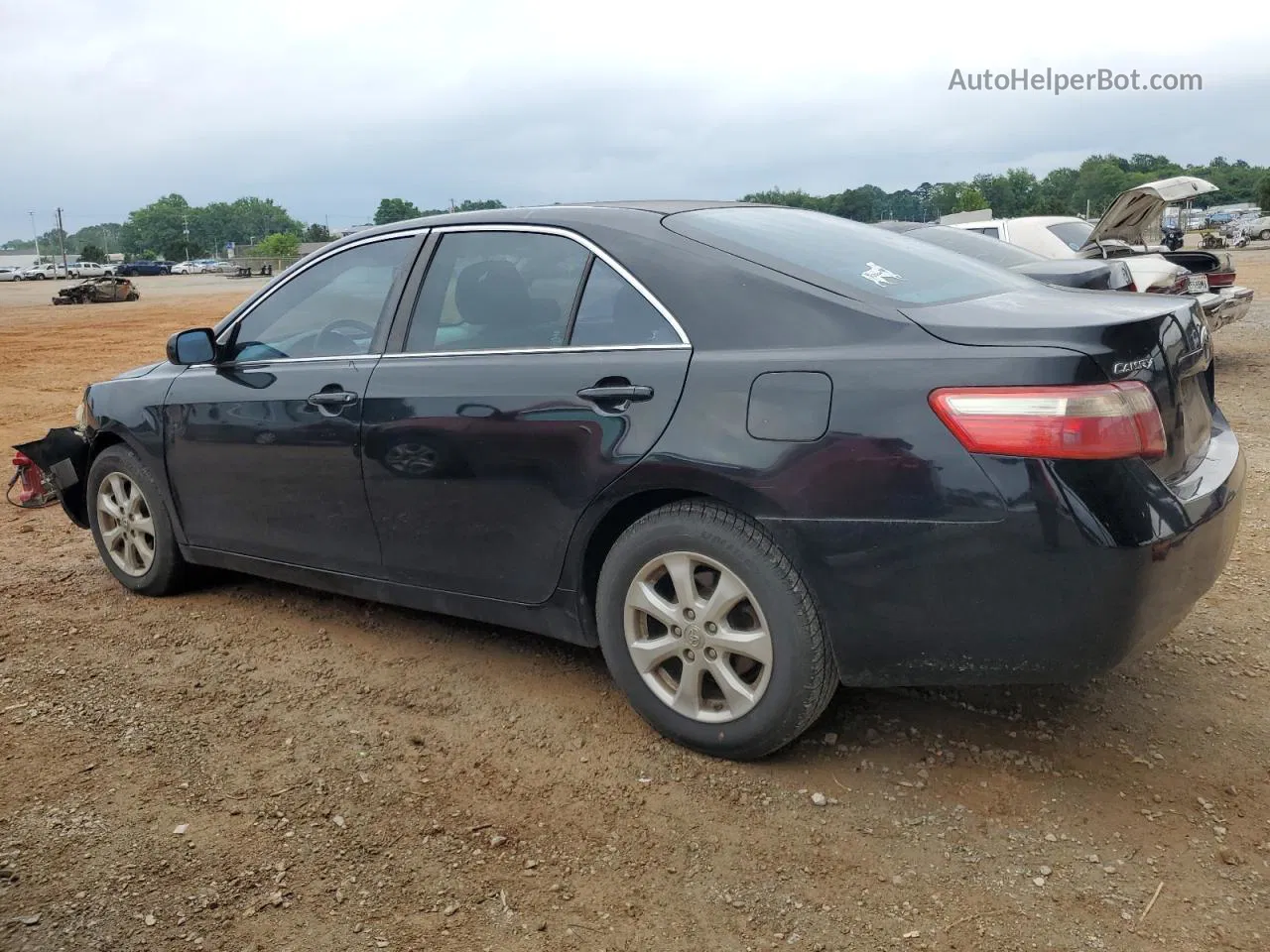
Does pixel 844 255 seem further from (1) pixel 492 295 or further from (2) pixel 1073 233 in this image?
(2) pixel 1073 233

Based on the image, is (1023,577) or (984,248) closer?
(1023,577)

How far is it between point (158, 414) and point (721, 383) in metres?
2.70

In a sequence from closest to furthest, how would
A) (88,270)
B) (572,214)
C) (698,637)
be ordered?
(698,637) < (572,214) < (88,270)

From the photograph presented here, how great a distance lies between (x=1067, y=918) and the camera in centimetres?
243

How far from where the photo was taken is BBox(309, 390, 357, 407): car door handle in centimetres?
383

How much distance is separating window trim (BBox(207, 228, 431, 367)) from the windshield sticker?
5.21 feet

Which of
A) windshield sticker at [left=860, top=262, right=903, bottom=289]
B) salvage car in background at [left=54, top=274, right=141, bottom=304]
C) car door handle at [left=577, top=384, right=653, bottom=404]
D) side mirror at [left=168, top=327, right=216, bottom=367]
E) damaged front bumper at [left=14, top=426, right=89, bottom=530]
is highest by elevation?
salvage car in background at [left=54, top=274, right=141, bottom=304]

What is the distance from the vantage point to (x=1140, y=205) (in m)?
12.2

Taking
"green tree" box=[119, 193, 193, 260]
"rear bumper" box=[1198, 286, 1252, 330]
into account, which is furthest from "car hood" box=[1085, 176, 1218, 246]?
"green tree" box=[119, 193, 193, 260]

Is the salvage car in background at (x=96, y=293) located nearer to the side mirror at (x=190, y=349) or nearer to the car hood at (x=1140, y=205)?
the car hood at (x=1140, y=205)

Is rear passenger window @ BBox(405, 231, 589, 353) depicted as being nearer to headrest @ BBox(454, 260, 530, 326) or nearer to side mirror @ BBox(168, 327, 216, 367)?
headrest @ BBox(454, 260, 530, 326)

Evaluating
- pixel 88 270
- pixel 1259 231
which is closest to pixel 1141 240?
pixel 1259 231

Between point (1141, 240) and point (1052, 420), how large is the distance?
40.4ft

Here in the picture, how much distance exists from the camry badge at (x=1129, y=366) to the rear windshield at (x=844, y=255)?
61 cm
